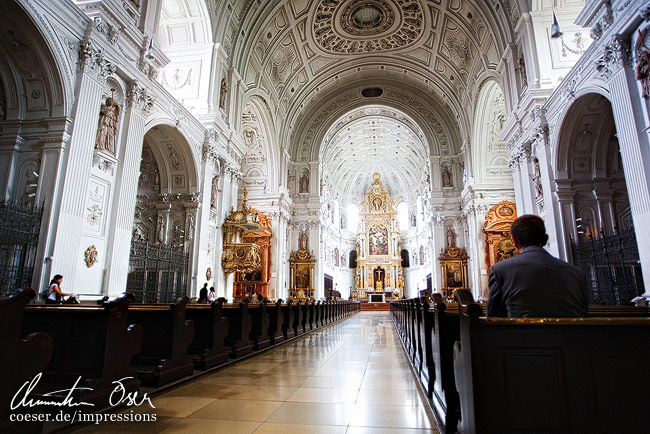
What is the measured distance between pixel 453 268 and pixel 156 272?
15.5 meters

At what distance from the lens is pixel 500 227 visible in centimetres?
1741

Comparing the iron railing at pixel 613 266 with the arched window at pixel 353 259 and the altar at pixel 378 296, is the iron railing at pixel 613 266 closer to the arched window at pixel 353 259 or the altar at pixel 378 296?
the altar at pixel 378 296

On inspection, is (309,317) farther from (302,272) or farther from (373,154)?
(373,154)

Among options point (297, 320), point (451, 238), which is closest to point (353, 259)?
point (451, 238)

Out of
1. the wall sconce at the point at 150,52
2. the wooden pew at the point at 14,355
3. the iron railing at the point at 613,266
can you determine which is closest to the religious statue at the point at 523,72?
the iron railing at the point at 613,266

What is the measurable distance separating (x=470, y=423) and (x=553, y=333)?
1.92 feet

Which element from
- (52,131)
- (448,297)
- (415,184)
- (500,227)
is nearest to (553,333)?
(52,131)

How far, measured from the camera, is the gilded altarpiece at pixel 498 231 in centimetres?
1717

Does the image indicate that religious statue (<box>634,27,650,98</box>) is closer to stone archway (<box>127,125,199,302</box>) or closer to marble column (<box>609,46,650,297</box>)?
marble column (<box>609,46,650,297</box>)

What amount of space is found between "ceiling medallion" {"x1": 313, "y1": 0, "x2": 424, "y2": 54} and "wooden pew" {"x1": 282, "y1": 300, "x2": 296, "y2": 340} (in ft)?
48.2

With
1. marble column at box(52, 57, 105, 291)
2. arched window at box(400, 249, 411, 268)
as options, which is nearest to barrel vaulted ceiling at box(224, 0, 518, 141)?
marble column at box(52, 57, 105, 291)

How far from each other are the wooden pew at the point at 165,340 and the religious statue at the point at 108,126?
460cm

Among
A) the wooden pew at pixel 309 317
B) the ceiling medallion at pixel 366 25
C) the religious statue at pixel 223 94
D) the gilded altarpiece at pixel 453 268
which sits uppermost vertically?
the ceiling medallion at pixel 366 25

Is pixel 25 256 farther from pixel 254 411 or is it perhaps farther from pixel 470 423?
pixel 470 423
